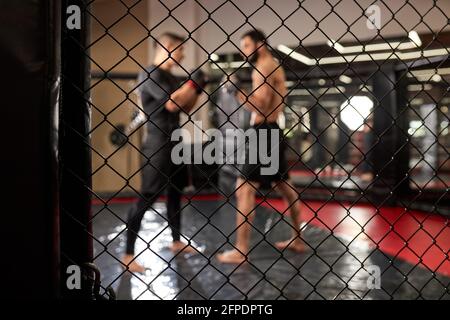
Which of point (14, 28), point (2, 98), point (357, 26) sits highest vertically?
point (357, 26)

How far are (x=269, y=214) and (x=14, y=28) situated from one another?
4.14m

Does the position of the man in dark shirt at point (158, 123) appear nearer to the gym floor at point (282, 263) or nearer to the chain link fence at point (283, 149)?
the chain link fence at point (283, 149)

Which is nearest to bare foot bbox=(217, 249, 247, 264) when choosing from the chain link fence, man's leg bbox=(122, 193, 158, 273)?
the chain link fence

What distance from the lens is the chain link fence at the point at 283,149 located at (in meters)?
1.32

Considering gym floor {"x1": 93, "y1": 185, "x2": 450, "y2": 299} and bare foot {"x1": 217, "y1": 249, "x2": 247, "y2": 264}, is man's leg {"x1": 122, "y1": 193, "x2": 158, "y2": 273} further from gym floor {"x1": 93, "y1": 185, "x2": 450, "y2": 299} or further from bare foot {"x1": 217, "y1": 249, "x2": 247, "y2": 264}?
bare foot {"x1": 217, "y1": 249, "x2": 247, "y2": 264}

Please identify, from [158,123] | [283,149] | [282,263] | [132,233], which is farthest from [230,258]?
[158,123]

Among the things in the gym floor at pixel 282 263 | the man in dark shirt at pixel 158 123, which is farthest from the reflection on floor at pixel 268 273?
the man in dark shirt at pixel 158 123

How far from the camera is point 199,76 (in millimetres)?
2840

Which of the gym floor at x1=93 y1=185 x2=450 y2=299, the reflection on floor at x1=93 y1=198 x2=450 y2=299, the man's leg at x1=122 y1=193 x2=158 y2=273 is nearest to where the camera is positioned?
the gym floor at x1=93 y1=185 x2=450 y2=299

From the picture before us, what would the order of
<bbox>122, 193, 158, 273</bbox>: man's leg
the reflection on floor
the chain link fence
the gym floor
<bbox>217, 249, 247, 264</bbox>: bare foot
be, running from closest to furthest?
the chain link fence → the gym floor → the reflection on floor → <bbox>122, 193, 158, 273</bbox>: man's leg → <bbox>217, 249, 247, 264</bbox>: bare foot

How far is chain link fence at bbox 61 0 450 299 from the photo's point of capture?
1.32 m

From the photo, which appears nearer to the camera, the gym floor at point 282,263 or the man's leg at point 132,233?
the gym floor at point 282,263
